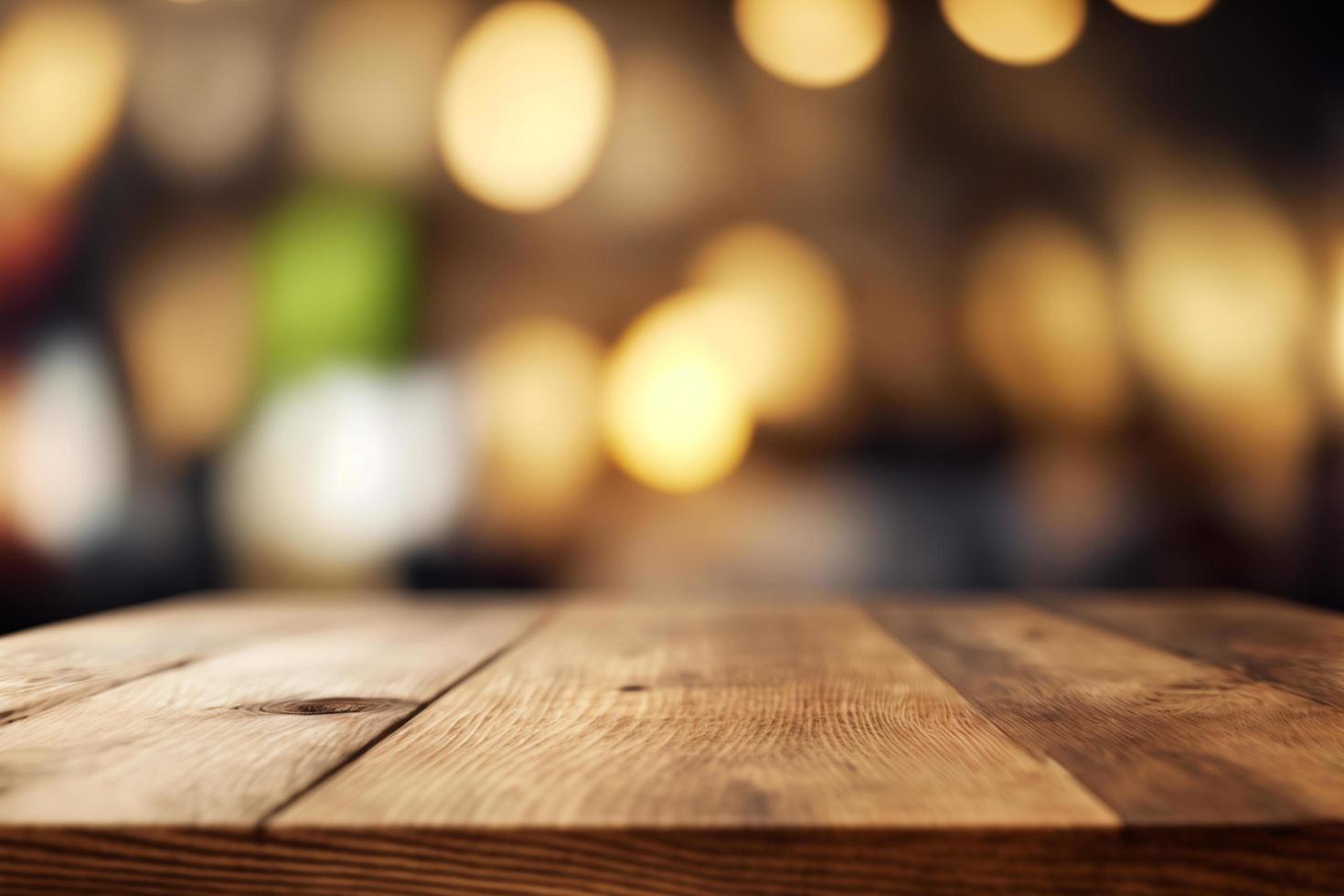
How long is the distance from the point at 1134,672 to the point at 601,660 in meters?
0.34

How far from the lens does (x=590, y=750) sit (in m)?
0.45

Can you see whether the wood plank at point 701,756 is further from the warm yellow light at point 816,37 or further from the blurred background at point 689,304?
the warm yellow light at point 816,37

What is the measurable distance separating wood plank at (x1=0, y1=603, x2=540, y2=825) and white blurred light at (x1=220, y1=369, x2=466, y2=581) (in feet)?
1.21

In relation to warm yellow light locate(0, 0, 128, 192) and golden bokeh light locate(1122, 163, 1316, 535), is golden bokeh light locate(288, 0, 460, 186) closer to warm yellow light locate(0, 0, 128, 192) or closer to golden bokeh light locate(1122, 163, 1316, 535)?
warm yellow light locate(0, 0, 128, 192)

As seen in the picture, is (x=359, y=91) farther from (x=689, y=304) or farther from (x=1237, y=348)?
(x=1237, y=348)

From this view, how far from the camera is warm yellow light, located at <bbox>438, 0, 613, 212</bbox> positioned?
114 centimetres

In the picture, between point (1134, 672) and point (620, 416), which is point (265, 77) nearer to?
point (620, 416)

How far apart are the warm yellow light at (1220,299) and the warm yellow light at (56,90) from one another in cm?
119

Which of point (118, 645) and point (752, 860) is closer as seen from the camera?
point (752, 860)

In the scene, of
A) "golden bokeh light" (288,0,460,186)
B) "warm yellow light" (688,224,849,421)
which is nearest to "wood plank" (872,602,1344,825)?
"warm yellow light" (688,224,849,421)

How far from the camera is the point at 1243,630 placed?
79 centimetres

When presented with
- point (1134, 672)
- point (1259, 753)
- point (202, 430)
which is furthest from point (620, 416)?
point (1259, 753)

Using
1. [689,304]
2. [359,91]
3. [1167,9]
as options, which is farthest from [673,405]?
[1167,9]

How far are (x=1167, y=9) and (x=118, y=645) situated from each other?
123 cm
